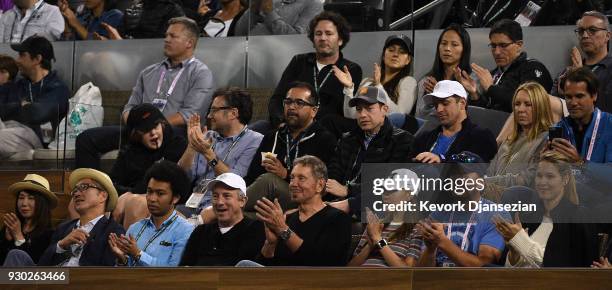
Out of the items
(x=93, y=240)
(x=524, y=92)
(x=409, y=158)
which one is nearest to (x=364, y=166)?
(x=409, y=158)

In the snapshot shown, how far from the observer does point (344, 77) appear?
Answer: 8281 mm

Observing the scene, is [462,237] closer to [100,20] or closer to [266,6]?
[266,6]

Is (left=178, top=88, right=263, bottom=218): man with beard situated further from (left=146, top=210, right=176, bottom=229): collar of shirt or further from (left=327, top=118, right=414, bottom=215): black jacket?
(left=327, top=118, right=414, bottom=215): black jacket

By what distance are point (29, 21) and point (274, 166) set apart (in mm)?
3013

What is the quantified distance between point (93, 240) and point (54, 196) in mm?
712

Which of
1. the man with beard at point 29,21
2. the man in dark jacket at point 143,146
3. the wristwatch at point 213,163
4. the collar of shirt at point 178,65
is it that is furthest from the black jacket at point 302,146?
the man with beard at point 29,21

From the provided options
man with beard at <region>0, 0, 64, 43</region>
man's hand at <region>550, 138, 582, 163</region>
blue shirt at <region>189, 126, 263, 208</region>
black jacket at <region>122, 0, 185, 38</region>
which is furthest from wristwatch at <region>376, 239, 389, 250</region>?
man with beard at <region>0, 0, 64, 43</region>

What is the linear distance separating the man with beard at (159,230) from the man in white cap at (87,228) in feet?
0.28

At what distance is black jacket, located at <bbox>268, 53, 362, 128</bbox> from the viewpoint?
8250 millimetres

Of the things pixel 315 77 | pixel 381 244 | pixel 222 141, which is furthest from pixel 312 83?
pixel 381 244

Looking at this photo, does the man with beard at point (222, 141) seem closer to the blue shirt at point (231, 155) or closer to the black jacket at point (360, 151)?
the blue shirt at point (231, 155)

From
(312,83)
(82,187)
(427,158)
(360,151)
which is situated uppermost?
(312,83)

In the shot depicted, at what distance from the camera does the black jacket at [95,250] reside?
7.07 meters

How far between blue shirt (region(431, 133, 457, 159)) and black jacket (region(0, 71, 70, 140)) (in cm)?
242
